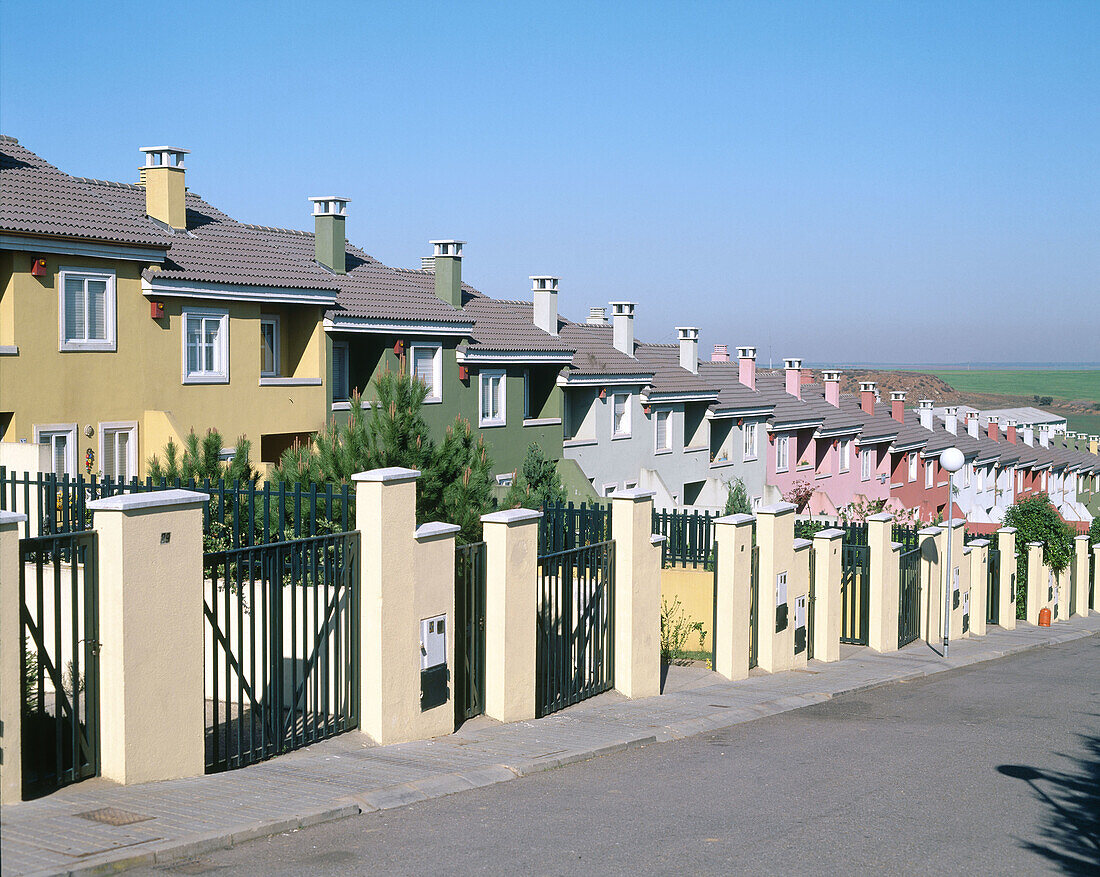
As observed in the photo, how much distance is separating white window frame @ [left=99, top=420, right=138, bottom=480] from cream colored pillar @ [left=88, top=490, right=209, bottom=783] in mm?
15486

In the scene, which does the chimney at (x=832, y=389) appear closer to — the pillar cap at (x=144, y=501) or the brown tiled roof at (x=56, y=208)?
the brown tiled roof at (x=56, y=208)

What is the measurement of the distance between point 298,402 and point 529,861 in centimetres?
2127

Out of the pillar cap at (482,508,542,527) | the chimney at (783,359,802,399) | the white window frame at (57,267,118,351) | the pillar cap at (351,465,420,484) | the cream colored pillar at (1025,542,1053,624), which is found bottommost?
the cream colored pillar at (1025,542,1053,624)

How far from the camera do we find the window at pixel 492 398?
34.3 m

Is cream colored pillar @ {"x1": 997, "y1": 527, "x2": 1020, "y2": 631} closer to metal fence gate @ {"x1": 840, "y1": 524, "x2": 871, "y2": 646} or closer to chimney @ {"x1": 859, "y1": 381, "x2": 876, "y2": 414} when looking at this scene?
metal fence gate @ {"x1": 840, "y1": 524, "x2": 871, "y2": 646}

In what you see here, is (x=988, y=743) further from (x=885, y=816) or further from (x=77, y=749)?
(x=77, y=749)

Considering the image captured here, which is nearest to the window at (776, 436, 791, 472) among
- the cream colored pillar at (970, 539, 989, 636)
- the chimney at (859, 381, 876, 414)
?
the chimney at (859, 381, 876, 414)

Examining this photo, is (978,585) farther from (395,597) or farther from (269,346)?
(395,597)

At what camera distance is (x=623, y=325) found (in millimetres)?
43188

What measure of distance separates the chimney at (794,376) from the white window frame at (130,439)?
3665 cm

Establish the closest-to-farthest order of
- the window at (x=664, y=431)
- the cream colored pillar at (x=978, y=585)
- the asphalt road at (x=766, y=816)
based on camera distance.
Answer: the asphalt road at (x=766, y=816) → the cream colored pillar at (x=978, y=585) → the window at (x=664, y=431)

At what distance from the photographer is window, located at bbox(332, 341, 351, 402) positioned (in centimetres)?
3023

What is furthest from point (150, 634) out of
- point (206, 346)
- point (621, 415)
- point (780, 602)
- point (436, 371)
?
point (621, 415)

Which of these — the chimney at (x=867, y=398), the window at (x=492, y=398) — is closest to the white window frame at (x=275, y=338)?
the window at (x=492, y=398)
